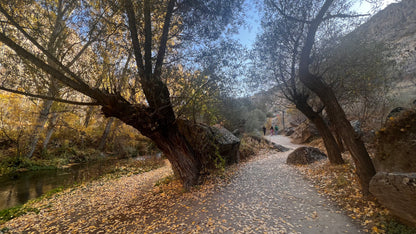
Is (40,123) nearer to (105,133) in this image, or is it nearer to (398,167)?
(105,133)

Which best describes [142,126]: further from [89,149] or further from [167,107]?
[89,149]

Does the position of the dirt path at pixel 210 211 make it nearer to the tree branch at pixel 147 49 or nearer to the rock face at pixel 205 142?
the rock face at pixel 205 142

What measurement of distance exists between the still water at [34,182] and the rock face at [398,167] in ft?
43.5

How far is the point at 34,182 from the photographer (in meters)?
11.6

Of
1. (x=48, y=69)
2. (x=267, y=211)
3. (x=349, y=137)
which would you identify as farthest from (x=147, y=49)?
(x=349, y=137)

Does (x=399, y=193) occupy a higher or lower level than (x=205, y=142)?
lower

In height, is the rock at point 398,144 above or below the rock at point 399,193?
above

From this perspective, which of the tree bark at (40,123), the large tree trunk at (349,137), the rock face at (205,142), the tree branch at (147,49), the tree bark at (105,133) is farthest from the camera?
the tree bark at (105,133)

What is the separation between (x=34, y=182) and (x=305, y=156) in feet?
53.6

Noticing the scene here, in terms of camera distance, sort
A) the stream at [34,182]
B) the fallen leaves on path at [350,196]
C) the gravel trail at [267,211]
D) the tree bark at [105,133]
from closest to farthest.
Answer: the fallen leaves on path at [350,196]
the gravel trail at [267,211]
the stream at [34,182]
the tree bark at [105,133]

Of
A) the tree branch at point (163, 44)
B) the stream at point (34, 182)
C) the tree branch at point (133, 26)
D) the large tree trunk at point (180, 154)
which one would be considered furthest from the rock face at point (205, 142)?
the stream at point (34, 182)

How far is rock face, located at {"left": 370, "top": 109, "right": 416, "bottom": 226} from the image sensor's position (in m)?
3.18

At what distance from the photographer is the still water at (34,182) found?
9.11m

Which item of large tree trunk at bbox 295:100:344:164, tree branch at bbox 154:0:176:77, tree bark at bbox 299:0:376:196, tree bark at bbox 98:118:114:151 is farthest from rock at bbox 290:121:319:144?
tree bark at bbox 98:118:114:151
